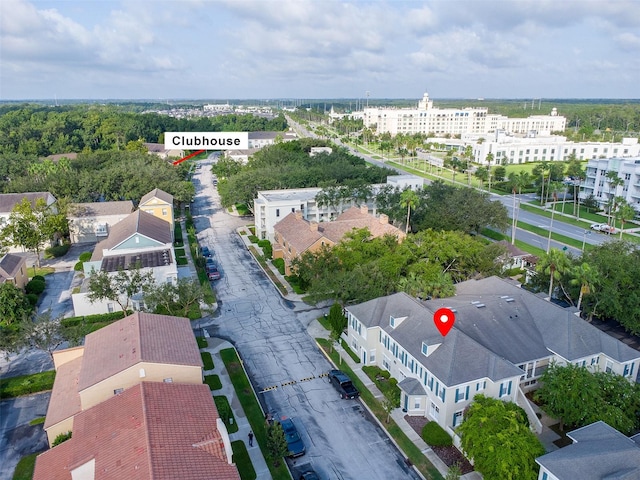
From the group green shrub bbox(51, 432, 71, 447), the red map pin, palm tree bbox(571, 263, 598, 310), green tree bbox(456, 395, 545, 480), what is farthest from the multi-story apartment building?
green shrub bbox(51, 432, 71, 447)

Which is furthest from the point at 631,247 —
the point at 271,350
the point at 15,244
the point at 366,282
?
the point at 15,244

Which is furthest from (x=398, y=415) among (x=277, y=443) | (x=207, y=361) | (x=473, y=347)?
(x=207, y=361)

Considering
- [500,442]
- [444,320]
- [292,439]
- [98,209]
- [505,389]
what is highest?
[98,209]

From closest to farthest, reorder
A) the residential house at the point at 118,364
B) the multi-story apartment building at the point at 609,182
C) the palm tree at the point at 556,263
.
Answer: the residential house at the point at 118,364 → the palm tree at the point at 556,263 → the multi-story apartment building at the point at 609,182

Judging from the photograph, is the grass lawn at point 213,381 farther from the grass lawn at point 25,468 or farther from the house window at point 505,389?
the house window at point 505,389

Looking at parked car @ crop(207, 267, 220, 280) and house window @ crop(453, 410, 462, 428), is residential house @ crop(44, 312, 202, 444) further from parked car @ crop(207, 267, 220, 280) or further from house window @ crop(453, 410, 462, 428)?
parked car @ crop(207, 267, 220, 280)

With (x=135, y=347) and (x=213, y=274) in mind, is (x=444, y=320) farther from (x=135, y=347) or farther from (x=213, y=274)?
(x=213, y=274)

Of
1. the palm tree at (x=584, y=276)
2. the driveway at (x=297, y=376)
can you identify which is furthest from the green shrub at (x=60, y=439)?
the palm tree at (x=584, y=276)
